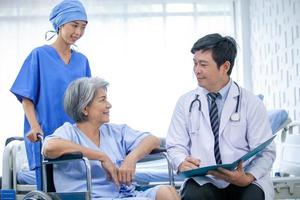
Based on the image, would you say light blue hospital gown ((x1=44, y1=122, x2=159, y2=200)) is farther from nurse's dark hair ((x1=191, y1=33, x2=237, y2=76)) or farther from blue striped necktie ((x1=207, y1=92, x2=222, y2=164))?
nurse's dark hair ((x1=191, y1=33, x2=237, y2=76))

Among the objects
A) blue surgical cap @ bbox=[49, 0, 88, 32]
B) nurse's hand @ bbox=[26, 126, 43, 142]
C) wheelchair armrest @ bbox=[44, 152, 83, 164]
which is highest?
blue surgical cap @ bbox=[49, 0, 88, 32]

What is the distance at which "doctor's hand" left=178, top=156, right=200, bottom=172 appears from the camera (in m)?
1.84

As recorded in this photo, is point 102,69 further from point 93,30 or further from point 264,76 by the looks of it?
point 264,76

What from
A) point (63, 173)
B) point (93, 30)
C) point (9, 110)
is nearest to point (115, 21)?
point (93, 30)

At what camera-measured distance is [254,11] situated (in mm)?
4789

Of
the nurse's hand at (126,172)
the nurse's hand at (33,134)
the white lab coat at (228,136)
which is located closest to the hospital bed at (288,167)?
the white lab coat at (228,136)

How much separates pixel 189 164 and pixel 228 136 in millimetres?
200

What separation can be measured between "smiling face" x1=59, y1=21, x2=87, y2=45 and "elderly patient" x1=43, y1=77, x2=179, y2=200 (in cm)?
34

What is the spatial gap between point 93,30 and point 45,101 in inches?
107

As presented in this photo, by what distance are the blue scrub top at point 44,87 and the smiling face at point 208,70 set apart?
0.72 m

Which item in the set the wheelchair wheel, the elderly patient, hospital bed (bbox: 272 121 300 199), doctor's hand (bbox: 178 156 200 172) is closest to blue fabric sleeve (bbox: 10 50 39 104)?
the elderly patient

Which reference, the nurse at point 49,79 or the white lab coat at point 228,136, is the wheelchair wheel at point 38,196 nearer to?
the nurse at point 49,79

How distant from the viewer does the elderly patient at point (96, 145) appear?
1.96 m

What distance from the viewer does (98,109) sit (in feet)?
6.81
